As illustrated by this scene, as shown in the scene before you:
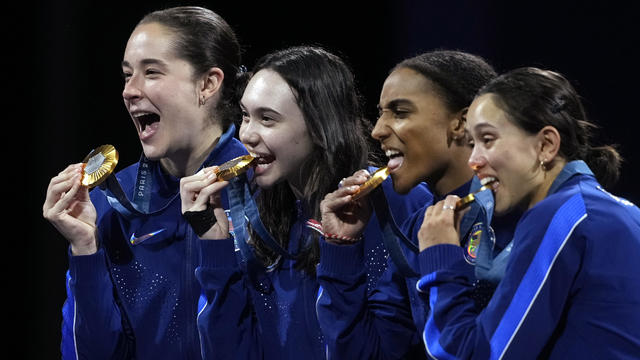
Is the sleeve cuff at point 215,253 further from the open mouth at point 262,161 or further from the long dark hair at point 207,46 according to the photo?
the long dark hair at point 207,46

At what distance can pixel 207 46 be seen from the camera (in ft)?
10.0

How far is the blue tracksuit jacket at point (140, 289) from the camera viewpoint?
2904 mm

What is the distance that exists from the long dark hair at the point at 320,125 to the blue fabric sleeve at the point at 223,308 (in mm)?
128

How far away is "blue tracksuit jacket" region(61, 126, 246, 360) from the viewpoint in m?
2.90

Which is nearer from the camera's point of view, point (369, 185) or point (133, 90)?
point (369, 185)

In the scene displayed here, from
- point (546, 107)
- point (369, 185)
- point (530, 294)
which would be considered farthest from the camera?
point (369, 185)

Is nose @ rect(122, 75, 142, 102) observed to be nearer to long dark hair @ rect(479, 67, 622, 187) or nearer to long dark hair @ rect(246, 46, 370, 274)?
long dark hair @ rect(246, 46, 370, 274)

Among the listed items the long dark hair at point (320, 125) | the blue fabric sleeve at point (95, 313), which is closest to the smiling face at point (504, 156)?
the long dark hair at point (320, 125)

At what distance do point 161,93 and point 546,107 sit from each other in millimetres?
1341

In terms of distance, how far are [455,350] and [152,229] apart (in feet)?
4.19

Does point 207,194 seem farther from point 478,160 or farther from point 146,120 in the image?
point 478,160

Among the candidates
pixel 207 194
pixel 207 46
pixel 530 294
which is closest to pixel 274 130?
pixel 207 194

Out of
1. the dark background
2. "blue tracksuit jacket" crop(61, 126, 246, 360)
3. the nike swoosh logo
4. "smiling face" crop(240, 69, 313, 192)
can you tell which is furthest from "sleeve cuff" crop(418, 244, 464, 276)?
the dark background

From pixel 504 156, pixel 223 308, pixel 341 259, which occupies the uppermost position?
pixel 504 156
